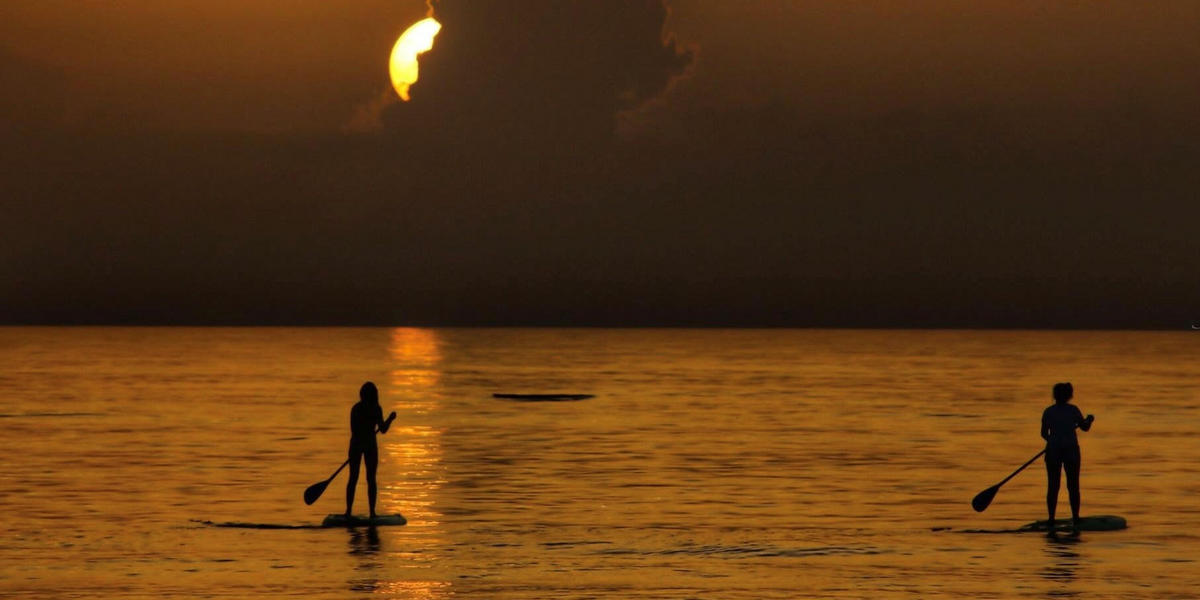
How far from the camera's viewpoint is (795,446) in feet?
148

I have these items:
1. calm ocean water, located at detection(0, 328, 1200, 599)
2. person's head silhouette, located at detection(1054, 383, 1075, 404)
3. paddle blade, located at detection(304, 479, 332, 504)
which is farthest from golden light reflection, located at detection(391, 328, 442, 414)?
person's head silhouette, located at detection(1054, 383, 1075, 404)

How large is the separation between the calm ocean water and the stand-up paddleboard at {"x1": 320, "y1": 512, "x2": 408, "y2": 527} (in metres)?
0.40

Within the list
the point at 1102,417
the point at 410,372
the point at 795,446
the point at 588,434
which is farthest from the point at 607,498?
the point at 410,372

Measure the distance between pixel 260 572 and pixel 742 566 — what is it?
237 inches

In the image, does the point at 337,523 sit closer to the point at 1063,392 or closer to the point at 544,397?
the point at 1063,392

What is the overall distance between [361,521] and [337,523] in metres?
0.37

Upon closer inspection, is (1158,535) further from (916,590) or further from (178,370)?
(178,370)

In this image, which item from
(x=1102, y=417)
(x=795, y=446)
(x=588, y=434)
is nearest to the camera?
(x=795, y=446)

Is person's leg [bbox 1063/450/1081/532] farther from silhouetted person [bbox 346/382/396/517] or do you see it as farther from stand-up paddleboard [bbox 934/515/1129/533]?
silhouetted person [bbox 346/382/396/517]

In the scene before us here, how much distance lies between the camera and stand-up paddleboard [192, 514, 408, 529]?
25672mm

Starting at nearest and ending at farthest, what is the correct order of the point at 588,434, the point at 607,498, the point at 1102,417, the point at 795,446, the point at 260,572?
1. the point at 260,572
2. the point at 607,498
3. the point at 795,446
4. the point at 588,434
5. the point at 1102,417

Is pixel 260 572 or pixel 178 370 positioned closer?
pixel 260 572

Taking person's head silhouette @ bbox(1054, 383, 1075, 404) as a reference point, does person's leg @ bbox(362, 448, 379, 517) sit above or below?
below

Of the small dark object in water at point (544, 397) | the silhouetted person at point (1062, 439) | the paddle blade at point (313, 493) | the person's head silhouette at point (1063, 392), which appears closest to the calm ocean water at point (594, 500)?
the paddle blade at point (313, 493)
